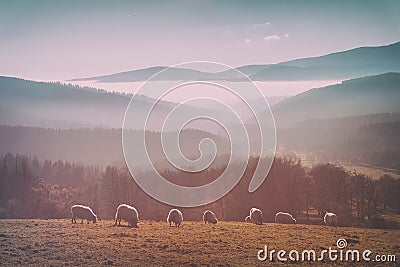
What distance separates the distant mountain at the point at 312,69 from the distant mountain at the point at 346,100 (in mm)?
861

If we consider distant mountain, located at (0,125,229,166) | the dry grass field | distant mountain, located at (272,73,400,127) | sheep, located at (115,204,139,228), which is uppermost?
distant mountain, located at (272,73,400,127)

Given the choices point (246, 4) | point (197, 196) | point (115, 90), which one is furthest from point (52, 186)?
point (246, 4)

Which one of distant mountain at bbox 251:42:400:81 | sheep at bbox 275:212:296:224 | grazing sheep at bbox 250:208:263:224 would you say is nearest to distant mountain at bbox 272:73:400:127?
distant mountain at bbox 251:42:400:81

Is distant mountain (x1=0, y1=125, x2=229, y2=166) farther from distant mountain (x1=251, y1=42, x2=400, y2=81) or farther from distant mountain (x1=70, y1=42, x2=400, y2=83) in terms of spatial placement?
distant mountain (x1=251, y1=42, x2=400, y2=81)

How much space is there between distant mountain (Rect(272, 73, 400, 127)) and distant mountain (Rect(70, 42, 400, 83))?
861mm

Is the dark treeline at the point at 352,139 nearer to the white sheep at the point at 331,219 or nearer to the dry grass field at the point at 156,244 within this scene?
the white sheep at the point at 331,219

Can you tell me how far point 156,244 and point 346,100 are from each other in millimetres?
25097

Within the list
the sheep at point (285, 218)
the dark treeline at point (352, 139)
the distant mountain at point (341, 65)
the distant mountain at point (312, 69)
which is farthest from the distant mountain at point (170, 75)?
the sheep at point (285, 218)

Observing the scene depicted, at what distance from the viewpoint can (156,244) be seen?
49.8ft

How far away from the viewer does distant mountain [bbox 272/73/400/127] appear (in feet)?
99.7

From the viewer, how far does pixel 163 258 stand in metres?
13.9

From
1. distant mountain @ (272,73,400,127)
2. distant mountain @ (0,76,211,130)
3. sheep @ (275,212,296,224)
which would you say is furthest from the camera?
distant mountain @ (0,76,211,130)

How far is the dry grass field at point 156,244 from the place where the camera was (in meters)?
13.8

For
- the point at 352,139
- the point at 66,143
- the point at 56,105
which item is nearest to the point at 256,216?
the point at 352,139
